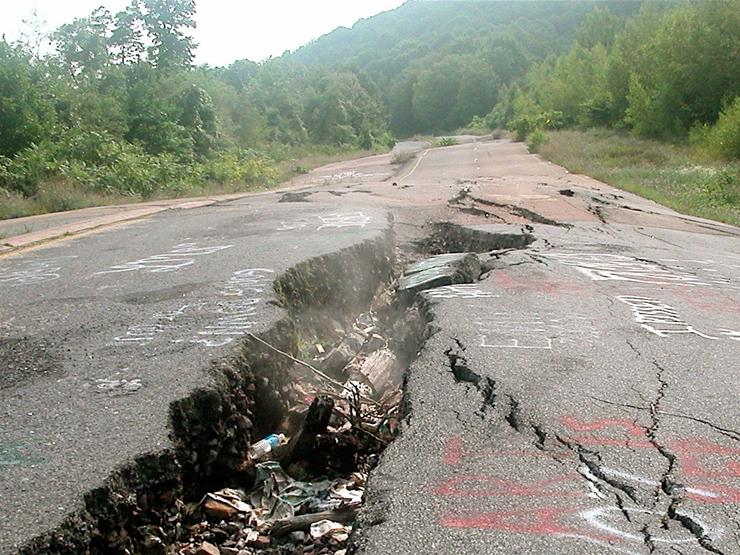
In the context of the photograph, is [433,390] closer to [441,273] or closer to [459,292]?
[459,292]

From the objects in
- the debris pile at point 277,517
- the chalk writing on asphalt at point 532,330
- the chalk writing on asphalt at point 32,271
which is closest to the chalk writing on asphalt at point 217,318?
the debris pile at point 277,517

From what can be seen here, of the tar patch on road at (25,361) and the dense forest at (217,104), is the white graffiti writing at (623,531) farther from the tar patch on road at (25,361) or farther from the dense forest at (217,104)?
the dense forest at (217,104)

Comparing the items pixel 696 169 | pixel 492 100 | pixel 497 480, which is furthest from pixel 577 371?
pixel 492 100

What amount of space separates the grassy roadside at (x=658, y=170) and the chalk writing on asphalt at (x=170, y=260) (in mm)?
10440

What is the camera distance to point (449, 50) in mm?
149250

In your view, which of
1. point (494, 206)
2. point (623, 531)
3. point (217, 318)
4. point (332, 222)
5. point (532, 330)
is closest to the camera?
point (623, 531)

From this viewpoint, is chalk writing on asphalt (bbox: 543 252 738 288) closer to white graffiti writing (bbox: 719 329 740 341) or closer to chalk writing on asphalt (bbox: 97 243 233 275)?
white graffiti writing (bbox: 719 329 740 341)

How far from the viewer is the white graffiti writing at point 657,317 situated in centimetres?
532

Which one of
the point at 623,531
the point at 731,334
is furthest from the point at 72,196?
the point at 623,531

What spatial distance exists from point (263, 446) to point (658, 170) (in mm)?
24211

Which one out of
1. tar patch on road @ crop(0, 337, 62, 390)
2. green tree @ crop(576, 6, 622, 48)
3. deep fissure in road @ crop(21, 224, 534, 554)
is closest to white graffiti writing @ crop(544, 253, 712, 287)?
deep fissure in road @ crop(21, 224, 534, 554)

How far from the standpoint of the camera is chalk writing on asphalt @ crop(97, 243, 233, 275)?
7.04m

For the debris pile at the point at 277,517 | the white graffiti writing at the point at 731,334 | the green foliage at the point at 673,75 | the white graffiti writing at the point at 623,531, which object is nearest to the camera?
the white graffiti writing at the point at 623,531

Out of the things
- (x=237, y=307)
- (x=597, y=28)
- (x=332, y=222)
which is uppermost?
(x=597, y=28)
